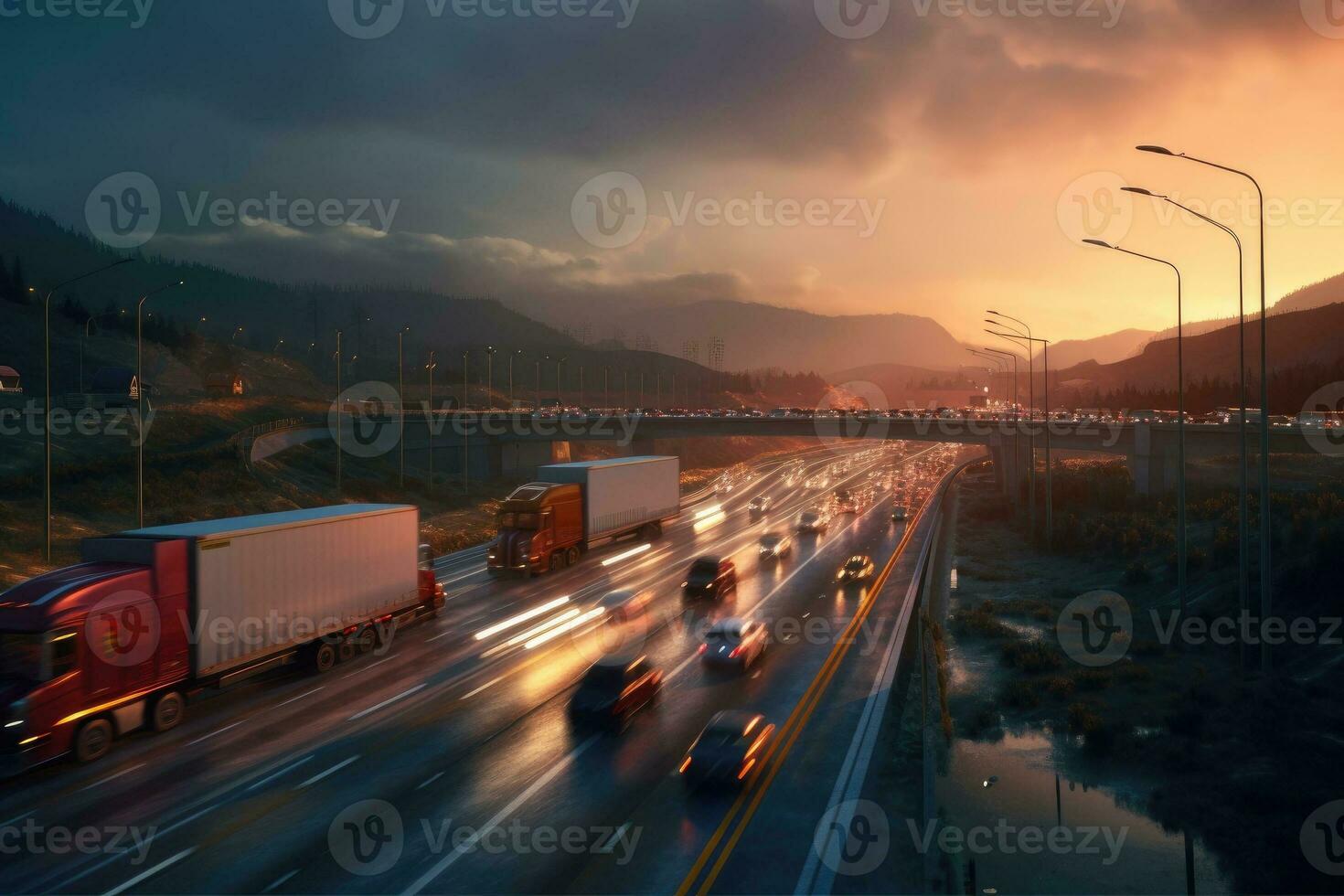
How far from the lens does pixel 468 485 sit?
82.9m

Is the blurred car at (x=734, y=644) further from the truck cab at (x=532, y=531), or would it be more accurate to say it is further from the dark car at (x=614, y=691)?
the truck cab at (x=532, y=531)

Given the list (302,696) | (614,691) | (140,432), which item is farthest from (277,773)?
(140,432)

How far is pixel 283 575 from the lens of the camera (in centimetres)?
2331

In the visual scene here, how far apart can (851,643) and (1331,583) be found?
56.7ft

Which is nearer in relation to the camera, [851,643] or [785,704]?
[785,704]

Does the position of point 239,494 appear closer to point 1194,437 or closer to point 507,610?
point 507,610

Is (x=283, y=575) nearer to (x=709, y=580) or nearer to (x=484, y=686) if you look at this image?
(x=484, y=686)

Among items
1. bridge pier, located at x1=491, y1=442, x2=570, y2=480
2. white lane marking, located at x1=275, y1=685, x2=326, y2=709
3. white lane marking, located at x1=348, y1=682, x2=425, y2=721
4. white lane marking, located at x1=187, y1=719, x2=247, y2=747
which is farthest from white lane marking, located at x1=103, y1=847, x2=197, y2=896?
bridge pier, located at x1=491, y1=442, x2=570, y2=480

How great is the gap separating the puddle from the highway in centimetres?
264

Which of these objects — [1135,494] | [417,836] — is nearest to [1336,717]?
[417,836]

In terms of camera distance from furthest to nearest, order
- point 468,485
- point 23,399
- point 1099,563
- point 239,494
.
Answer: point 468,485, point 23,399, point 239,494, point 1099,563

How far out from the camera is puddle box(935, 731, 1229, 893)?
15.3 m

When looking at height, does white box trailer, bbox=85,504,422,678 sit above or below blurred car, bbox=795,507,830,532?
above

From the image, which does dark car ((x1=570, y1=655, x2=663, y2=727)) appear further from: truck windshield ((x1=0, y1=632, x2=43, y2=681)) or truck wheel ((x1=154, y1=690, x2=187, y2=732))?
truck windshield ((x1=0, y1=632, x2=43, y2=681))
